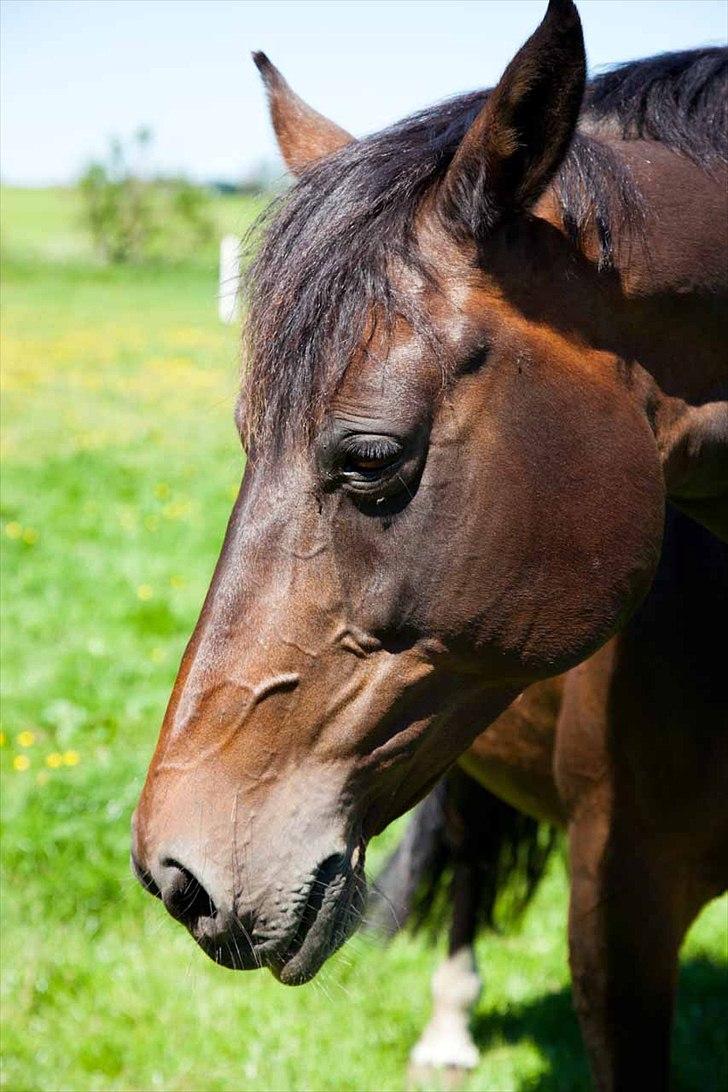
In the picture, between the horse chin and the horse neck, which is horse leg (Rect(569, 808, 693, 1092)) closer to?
the horse chin

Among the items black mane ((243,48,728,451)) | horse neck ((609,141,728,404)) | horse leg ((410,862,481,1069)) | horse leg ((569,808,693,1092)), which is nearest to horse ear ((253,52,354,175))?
black mane ((243,48,728,451))

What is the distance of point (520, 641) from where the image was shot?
Result: 196cm

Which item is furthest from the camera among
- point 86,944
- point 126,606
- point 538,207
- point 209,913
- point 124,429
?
point 124,429

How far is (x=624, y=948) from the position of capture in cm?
269

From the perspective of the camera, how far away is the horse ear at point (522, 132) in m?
1.80

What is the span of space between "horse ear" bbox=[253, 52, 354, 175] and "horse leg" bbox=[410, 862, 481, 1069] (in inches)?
101

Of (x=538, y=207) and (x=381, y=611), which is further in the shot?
(x=538, y=207)

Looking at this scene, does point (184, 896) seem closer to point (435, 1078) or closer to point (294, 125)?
point (294, 125)

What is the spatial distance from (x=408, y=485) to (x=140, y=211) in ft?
121

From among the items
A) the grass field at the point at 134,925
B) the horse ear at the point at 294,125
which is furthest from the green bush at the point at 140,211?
the horse ear at the point at 294,125

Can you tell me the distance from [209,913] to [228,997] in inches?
87.9

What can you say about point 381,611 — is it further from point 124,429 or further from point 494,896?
point 124,429

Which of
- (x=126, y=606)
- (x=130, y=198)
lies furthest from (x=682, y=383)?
(x=130, y=198)

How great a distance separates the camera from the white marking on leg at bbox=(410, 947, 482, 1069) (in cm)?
381
